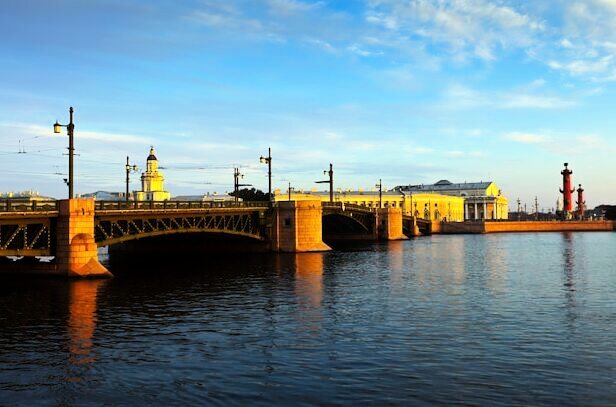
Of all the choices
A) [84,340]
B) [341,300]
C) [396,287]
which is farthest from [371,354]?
[396,287]

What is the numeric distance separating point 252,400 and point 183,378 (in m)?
2.83

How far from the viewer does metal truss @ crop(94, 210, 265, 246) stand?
44625 mm

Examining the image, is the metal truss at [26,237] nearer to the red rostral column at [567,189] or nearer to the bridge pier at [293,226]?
the bridge pier at [293,226]

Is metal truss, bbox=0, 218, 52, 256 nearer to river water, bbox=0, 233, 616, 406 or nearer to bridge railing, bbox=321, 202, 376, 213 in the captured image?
river water, bbox=0, 233, 616, 406

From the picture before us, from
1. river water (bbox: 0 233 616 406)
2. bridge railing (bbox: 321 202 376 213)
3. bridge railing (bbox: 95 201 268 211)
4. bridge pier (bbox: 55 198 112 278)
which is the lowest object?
river water (bbox: 0 233 616 406)

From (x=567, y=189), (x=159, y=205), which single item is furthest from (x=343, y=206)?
(x=567, y=189)

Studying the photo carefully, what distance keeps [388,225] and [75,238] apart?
76.5m

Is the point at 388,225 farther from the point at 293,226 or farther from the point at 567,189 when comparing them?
the point at 567,189

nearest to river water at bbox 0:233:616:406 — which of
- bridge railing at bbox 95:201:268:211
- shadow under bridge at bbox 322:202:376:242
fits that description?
bridge railing at bbox 95:201:268:211

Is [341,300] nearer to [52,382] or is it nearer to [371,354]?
[371,354]

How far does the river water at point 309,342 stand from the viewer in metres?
16.2

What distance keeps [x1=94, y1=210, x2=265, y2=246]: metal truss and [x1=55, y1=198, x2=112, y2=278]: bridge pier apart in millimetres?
2074

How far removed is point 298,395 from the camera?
15828 millimetres

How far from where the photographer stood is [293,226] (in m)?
70.2
